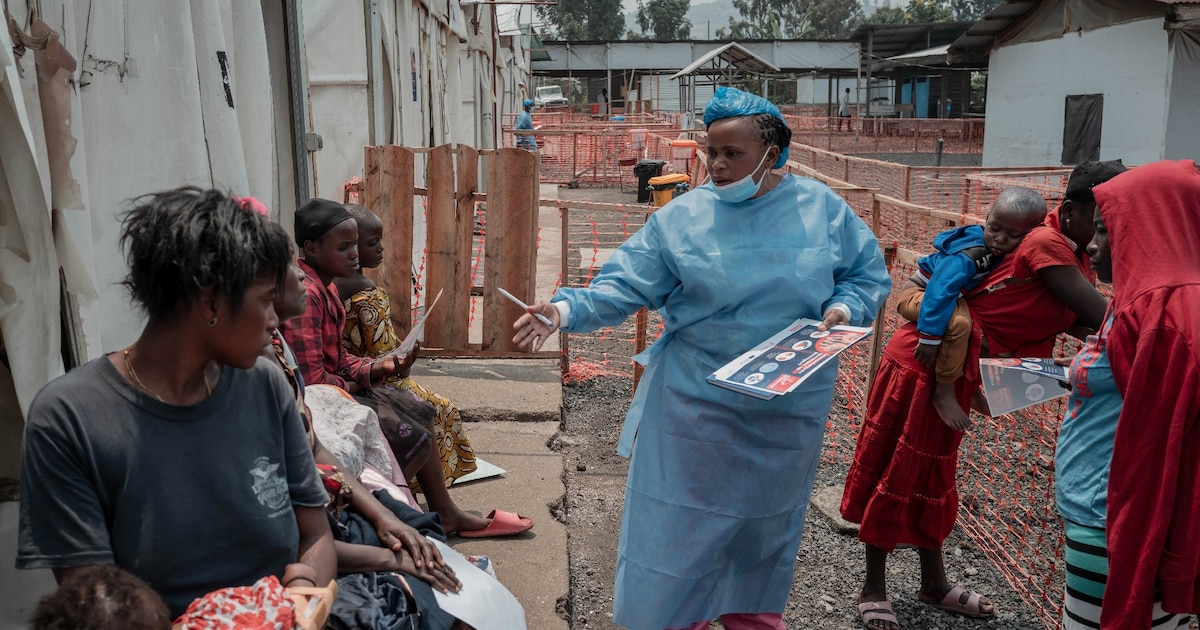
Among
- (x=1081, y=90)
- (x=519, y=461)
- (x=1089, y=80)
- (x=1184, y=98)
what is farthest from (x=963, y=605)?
(x=1081, y=90)

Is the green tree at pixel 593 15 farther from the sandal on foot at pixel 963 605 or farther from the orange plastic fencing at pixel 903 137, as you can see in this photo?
the sandal on foot at pixel 963 605

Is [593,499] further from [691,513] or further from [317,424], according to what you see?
[317,424]

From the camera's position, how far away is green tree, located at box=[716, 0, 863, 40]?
9762 centimetres

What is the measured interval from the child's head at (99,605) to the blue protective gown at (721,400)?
1577 millimetres

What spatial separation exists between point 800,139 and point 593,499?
31889 mm

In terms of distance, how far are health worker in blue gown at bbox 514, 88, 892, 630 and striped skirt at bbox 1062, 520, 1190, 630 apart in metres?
0.80

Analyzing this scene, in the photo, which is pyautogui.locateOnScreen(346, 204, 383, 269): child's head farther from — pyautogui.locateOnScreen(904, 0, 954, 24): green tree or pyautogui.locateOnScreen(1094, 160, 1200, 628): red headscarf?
pyautogui.locateOnScreen(904, 0, 954, 24): green tree

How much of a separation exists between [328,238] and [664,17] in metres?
96.2

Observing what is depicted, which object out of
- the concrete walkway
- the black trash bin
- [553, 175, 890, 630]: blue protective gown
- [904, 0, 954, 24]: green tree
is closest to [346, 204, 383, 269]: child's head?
the concrete walkway

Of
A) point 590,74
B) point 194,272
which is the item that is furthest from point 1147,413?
point 590,74

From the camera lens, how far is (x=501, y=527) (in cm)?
408

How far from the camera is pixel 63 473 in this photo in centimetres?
178

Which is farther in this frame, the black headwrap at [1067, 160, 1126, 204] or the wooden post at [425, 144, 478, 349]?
the wooden post at [425, 144, 478, 349]

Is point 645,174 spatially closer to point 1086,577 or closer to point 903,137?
point 1086,577
